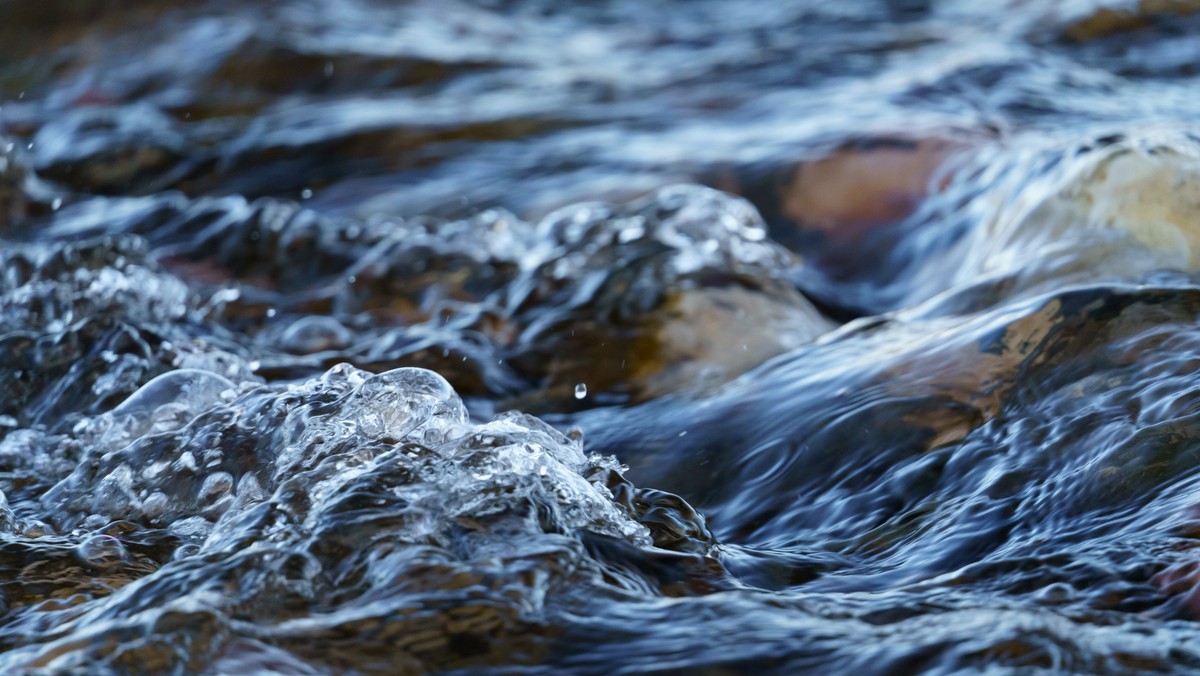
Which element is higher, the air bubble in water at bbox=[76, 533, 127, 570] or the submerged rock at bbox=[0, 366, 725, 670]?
the submerged rock at bbox=[0, 366, 725, 670]

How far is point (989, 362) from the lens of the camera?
2482 millimetres

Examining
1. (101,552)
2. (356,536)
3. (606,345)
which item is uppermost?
(356,536)

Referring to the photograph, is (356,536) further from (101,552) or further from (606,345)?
(606,345)

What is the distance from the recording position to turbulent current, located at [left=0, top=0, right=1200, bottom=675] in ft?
5.59

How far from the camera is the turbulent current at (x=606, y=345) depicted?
1.71 metres

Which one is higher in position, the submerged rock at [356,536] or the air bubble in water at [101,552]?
the submerged rock at [356,536]

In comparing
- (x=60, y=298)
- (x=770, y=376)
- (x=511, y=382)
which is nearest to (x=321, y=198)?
(x=60, y=298)

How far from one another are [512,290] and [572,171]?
43.7 inches

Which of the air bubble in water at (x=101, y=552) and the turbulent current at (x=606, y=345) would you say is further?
the air bubble in water at (x=101, y=552)

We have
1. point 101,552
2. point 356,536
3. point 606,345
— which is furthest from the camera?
point 606,345

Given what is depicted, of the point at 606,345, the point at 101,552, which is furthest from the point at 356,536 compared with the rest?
the point at 606,345

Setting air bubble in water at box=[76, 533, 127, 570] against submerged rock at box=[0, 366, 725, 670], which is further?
air bubble in water at box=[76, 533, 127, 570]

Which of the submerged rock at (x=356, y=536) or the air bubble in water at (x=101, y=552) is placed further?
the air bubble in water at (x=101, y=552)

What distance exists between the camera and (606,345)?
130 inches
